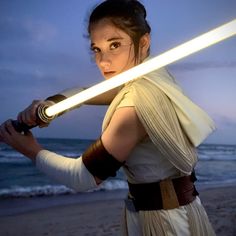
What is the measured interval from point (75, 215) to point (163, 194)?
3819 millimetres

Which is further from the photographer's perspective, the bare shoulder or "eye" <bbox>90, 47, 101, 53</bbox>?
"eye" <bbox>90, 47, 101, 53</bbox>

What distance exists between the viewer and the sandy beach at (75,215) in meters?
3.95

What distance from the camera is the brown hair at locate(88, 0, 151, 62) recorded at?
968mm

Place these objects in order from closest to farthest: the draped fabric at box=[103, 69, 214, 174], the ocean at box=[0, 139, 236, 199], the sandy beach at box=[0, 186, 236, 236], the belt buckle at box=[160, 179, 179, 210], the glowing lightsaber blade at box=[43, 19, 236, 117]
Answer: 1. the glowing lightsaber blade at box=[43, 19, 236, 117]
2. the draped fabric at box=[103, 69, 214, 174]
3. the belt buckle at box=[160, 179, 179, 210]
4. the sandy beach at box=[0, 186, 236, 236]
5. the ocean at box=[0, 139, 236, 199]

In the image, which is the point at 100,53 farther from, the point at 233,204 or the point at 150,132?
the point at 233,204

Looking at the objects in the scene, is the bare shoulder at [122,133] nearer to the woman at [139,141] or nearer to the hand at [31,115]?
the woman at [139,141]

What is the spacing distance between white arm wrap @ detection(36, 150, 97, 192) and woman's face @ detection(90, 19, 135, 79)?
276mm

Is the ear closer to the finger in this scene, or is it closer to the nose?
the nose

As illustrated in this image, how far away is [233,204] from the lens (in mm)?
5504

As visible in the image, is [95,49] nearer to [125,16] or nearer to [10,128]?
[125,16]

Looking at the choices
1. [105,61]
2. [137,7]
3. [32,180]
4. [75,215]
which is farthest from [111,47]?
[32,180]

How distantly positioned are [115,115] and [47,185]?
6480 millimetres

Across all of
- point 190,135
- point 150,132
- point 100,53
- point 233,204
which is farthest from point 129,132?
point 233,204

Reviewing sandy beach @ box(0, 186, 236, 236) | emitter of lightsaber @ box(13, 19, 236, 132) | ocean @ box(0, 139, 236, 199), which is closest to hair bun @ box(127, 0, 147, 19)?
emitter of lightsaber @ box(13, 19, 236, 132)
